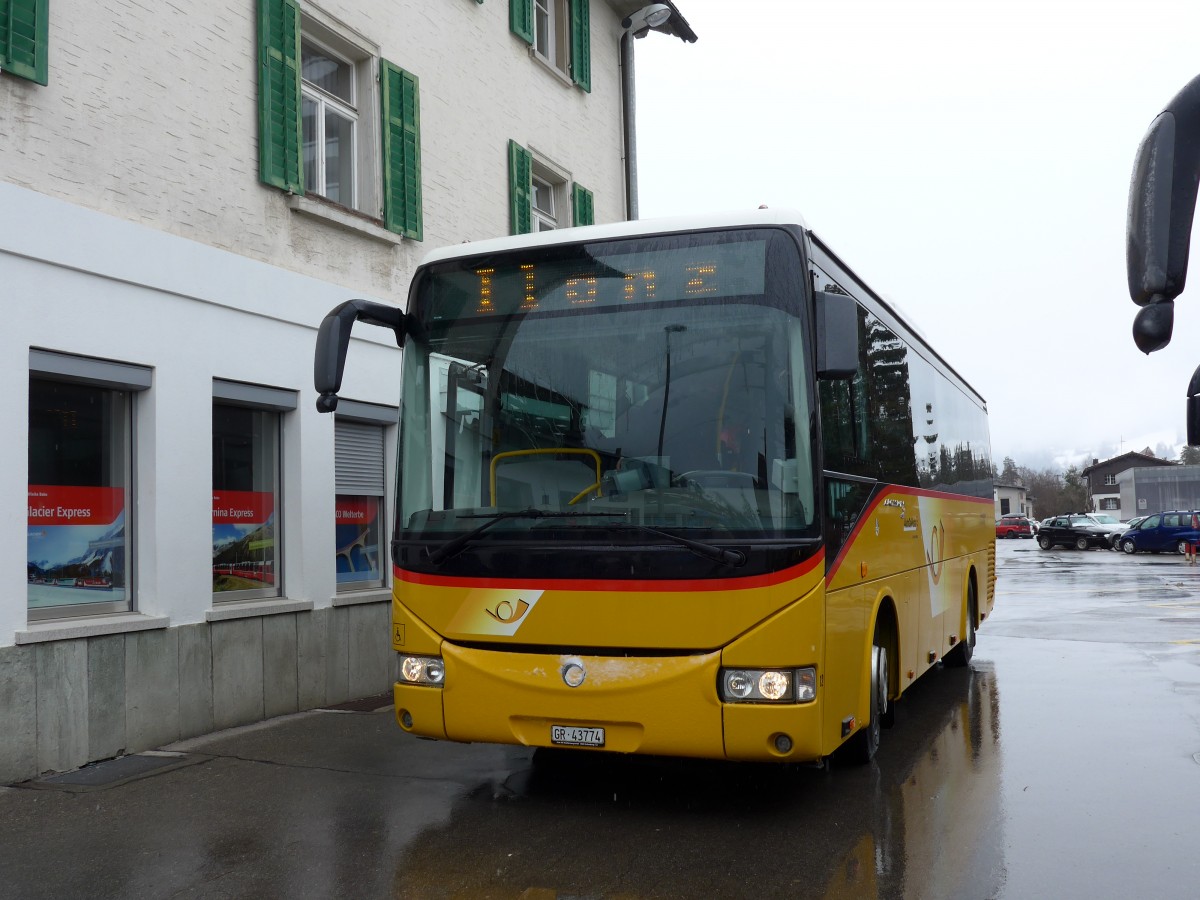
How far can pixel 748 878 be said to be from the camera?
16.4 ft

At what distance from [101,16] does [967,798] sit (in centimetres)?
742

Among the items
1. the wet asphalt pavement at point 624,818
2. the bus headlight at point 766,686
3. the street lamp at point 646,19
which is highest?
the street lamp at point 646,19

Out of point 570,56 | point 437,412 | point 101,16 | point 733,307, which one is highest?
point 570,56

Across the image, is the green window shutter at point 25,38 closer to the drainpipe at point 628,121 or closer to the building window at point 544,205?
the building window at point 544,205

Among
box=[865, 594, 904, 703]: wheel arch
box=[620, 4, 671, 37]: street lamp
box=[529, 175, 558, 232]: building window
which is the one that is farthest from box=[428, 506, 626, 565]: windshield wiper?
box=[620, 4, 671, 37]: street lamp

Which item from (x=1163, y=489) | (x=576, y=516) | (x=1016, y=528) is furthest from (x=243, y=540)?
(x=1163, y=489)

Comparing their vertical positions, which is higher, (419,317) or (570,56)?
(570,56)

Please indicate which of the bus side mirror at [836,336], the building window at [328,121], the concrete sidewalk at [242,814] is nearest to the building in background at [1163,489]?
the building window at [328,121]

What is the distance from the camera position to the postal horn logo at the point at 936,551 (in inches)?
368

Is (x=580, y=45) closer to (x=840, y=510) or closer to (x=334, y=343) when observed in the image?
(x=334, y=343)

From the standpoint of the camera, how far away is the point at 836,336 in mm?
5766

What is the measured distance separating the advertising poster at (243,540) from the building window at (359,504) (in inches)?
31.5

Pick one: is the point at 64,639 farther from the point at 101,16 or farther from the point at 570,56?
the point at 570,56

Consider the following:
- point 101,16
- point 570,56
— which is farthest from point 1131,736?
point 570,56
